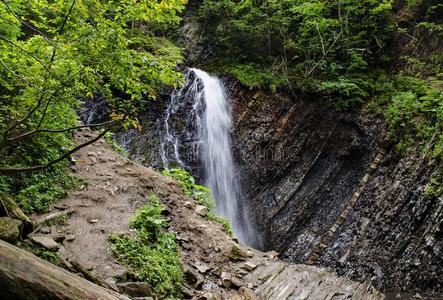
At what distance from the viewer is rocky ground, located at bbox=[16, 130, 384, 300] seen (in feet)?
16.7

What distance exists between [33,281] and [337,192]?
10.2 metres

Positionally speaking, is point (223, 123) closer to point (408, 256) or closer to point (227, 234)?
point (227, 234)

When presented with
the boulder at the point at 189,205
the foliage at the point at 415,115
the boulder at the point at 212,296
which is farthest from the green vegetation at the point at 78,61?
the foliage at the point at 415,115

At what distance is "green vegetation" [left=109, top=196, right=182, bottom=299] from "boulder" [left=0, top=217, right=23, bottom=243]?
5.55 feet

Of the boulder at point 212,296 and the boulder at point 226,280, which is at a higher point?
the boulder at point 226,280

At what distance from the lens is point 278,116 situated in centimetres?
1353

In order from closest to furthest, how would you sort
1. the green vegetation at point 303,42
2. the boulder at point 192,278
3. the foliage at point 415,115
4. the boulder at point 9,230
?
the boulder at point 9,230 < the boulder at point 192,278 < the foliage at point 415,115 < the green vegetation at point 303,42

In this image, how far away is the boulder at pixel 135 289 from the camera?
14.9ft

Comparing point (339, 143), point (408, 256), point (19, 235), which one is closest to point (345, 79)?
point (339, 143)

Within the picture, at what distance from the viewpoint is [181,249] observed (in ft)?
21.5

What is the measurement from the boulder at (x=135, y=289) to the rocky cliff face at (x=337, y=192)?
6.21 m

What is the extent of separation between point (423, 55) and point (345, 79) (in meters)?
2.99

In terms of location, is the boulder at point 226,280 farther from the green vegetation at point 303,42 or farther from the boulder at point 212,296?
the green vegetation at point 303,42

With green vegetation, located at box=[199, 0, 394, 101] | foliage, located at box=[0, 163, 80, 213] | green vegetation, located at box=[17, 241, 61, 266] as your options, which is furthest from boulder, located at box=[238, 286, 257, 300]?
green vegetation, located at box=[199, 0, 394, 101]
